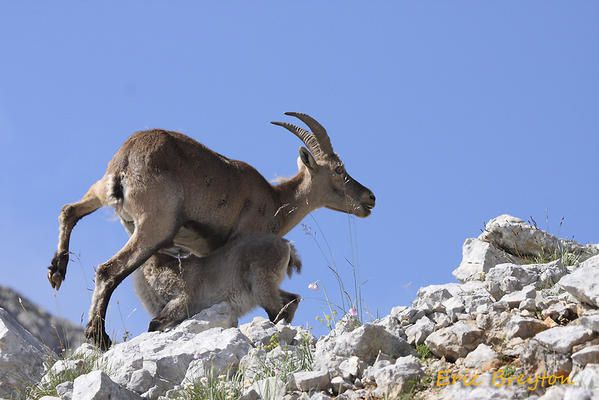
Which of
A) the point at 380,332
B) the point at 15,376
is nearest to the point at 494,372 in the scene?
→ the point at 380,332

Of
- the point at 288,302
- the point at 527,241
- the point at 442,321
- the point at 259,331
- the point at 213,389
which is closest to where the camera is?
the point at 213,389

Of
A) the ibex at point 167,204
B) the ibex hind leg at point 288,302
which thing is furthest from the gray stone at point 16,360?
the ibex hind leg at point 288,302

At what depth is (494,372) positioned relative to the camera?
18.5ft

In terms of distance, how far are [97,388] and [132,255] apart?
4.13 meters

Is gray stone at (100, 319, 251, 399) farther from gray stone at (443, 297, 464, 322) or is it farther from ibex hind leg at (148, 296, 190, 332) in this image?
ibex hind leg at (148, 296, 190, 332)

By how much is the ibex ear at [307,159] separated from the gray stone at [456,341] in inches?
263

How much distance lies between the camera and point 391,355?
20.9 feet

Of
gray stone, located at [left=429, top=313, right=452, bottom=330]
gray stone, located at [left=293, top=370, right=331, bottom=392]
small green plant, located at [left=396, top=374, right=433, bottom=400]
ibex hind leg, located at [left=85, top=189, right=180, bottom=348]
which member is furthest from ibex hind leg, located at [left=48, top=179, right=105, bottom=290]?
small green plant, located at [left=396, top=374, right=433, bottom=400]

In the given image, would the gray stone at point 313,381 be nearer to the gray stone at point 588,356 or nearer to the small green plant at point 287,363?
the small green plant at point 287,363

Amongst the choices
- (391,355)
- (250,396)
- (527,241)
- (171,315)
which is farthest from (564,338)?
(171,315)

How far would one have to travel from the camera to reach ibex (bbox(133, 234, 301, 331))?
1061 centimetres

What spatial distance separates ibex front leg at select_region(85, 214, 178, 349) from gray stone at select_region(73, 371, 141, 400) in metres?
3.52

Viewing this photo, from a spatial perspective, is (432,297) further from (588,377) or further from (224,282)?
(224,282)

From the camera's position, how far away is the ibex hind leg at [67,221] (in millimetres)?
10383
